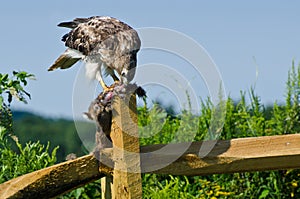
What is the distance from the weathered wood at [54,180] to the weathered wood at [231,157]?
20 cm

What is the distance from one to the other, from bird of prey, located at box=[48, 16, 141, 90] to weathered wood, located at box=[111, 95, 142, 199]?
21 cm

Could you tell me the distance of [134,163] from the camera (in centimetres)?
238

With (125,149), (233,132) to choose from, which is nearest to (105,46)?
(125,149)

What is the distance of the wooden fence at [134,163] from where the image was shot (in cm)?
220

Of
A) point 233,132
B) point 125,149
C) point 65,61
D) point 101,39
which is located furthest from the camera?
point 233,132

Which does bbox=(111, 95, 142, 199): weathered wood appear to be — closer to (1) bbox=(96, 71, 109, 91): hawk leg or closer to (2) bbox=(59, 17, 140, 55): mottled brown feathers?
(1) bbox=(96, 71, 109, 91): hawk leg

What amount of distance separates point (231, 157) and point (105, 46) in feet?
2.24

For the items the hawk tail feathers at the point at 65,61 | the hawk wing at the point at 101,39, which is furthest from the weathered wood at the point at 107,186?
the hawk tail feathers at the point at 65,61

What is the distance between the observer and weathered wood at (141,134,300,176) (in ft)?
8.14

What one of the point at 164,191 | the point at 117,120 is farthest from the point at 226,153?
the point at 164,191

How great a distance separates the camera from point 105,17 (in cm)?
285

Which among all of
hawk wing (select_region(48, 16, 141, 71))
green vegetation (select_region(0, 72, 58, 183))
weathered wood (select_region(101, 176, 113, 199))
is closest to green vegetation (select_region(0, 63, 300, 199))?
green vegetation (select_region(0, 72, 58, 183))

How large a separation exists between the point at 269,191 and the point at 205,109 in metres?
0.66

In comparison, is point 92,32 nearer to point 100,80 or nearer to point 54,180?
A: point 100,80
